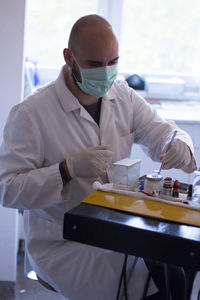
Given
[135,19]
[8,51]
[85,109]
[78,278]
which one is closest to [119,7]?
[135,19]

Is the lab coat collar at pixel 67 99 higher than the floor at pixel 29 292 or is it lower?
A: higher

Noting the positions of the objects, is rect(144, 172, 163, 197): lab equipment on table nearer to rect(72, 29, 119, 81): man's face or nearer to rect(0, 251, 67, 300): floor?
rect(72, 29, 119, 81): man's face

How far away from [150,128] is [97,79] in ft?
1.13

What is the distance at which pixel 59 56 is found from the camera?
3117mm

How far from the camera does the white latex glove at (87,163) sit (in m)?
1.48

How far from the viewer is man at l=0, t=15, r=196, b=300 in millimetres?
1447

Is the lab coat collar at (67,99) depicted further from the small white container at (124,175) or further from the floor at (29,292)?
the floor at (29,292)

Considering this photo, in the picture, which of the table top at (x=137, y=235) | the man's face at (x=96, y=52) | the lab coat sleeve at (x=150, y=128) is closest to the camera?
the table top at (x=137, y=235)

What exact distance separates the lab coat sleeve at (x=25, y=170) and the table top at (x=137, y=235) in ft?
0.99

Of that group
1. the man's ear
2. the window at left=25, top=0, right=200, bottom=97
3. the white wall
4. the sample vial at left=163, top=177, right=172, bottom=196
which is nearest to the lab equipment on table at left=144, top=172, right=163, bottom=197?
the sample vial at left=163, top=177, right=172, bottom=196

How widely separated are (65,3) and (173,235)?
7.42 feet

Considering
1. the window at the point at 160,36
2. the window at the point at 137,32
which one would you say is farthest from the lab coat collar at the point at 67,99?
the window at the point at 160,36

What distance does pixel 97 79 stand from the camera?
161cm

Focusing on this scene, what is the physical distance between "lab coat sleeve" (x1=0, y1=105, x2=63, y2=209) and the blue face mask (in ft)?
0.73
